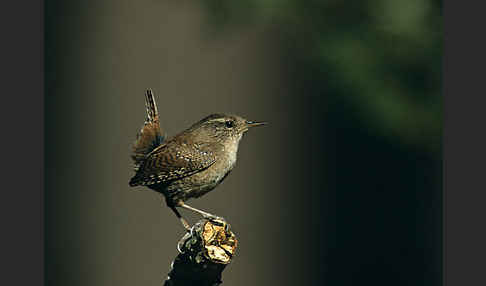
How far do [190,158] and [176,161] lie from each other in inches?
1.3

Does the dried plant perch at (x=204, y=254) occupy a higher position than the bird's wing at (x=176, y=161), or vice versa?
the bird's wing at (x=176, y=161)

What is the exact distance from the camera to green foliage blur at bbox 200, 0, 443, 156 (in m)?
2.42

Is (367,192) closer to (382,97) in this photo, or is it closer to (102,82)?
(382,97)

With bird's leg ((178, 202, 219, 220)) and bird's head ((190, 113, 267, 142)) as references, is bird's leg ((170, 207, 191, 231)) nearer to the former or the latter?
bird's leg ((178, 202, 219, 220))

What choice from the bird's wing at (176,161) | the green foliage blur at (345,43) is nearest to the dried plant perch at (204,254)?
the bird's wing at (176,161)

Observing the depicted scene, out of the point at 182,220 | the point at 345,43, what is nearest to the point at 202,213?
the point at 182,220

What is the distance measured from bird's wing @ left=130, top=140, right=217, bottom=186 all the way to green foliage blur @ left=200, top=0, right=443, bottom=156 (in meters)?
0.30

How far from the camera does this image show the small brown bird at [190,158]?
234 cm

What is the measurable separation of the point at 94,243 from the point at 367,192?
0.71 metres

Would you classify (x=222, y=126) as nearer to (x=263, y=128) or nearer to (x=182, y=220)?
(x=263, y=128)

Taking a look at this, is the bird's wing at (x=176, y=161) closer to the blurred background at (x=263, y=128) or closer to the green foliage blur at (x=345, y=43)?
the blurred background at (x=263, y=128)

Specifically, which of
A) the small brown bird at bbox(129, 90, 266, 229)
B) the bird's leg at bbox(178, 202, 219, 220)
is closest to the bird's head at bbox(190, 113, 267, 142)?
the small brown bird at bbox(129, 90, 266, 229)

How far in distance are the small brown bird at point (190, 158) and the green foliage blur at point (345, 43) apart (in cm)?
21

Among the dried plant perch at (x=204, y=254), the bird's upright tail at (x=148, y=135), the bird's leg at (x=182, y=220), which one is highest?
the bird's upright tail at (x=148, y=135)
